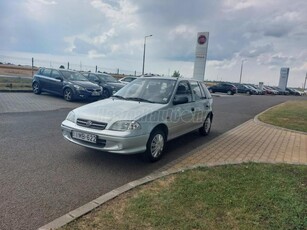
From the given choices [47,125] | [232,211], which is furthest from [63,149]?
[232,211]

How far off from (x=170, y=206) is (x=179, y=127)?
2838 mm

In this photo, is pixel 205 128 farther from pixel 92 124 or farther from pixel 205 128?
pixel 92 124

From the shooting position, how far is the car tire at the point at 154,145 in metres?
4.85

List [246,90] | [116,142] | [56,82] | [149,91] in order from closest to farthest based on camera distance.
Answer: [116,142]
[149,91]
[56,82]
[246,90]

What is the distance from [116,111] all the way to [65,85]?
9.98 metres

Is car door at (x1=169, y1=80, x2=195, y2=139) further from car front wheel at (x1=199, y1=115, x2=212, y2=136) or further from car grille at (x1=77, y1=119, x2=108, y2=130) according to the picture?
car grille at (x1=77, y1=119, x2=108, y2=130)

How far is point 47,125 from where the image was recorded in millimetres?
7512

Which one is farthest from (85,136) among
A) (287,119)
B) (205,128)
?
(287,119)

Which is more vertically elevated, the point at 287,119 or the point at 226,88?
the point at 226,88

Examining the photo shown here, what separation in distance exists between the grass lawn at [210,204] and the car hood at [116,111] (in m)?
1.29

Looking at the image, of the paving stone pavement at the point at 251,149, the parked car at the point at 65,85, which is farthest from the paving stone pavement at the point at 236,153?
the parked car at the point at 65,85

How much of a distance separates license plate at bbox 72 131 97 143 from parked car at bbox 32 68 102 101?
29.8ft

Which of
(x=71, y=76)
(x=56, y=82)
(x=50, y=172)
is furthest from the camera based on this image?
(x=71, y=76)

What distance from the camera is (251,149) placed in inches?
247
